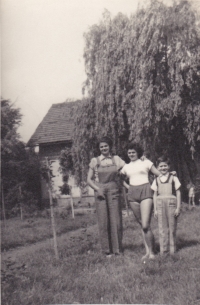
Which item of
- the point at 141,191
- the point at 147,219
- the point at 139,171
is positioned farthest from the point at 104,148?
the point at 147,219

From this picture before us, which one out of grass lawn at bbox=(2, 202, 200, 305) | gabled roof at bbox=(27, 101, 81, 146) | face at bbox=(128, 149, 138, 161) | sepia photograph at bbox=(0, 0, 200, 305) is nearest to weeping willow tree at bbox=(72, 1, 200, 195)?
sepia photograph at bbox=(0, 0, 200, 305)

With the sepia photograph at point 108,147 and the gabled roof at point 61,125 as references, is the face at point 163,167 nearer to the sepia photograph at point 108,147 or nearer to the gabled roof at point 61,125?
the sepia photograph at point 108,147

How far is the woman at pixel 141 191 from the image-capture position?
469cm

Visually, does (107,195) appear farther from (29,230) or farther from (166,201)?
(29,230)

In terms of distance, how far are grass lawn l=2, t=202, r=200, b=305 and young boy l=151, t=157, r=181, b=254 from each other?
31cm

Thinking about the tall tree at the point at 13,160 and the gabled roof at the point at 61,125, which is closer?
the tall tree at the point at 13,160

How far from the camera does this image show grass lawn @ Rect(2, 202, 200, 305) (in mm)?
3262

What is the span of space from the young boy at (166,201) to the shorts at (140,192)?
298 millimetres

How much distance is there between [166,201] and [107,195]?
0.73m

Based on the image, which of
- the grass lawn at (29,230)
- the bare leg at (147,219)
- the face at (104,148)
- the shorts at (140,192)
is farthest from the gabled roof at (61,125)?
the bare leg at (147,219)

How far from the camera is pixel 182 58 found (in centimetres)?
1035

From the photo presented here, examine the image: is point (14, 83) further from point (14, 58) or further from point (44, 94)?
point (44, 94)

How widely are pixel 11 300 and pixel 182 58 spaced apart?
8.44 metres

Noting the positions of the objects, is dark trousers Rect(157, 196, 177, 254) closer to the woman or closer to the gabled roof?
the woman
